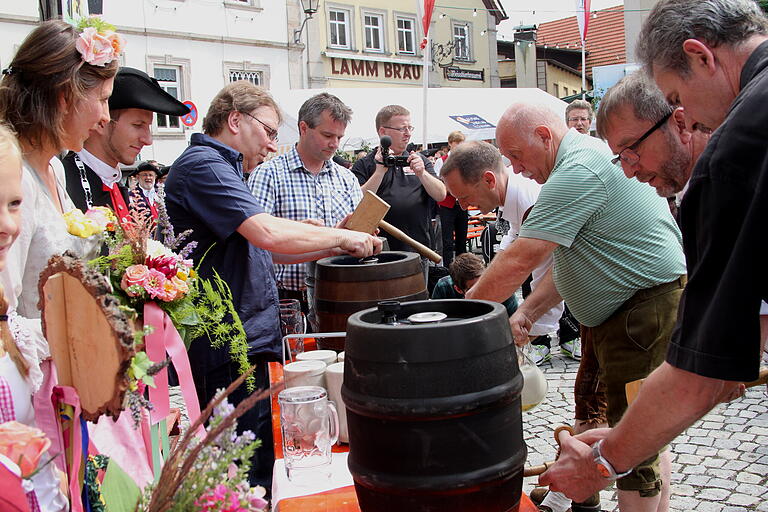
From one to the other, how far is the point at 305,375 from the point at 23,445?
3.85 feet

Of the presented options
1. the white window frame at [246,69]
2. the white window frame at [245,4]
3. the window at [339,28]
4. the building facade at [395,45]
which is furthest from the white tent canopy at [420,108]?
the window at [339,28]

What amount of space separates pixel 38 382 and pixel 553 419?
386 cm

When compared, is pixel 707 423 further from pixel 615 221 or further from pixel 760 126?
pixel 760 126

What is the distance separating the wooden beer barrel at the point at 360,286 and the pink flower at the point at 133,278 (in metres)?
1.00

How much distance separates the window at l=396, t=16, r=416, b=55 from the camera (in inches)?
980

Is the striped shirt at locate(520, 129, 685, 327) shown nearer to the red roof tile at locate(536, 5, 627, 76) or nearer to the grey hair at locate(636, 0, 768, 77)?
the grey hair at locate(636, 0, 768, 77)

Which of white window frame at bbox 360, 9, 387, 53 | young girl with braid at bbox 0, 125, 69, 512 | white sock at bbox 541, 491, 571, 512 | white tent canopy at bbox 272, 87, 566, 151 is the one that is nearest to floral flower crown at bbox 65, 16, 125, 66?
young girl with braid at bbox 0, 125, 69, 512

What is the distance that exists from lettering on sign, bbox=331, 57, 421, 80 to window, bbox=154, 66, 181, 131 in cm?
549

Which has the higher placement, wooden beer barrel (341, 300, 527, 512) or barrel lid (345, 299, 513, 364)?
barrel lid (345, 299, 513, 364)

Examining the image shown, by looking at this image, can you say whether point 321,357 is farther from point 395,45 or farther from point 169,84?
point 395,45

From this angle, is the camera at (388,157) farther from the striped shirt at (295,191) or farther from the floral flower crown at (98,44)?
the floral flower crown at (98,44)

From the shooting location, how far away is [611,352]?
110 inches

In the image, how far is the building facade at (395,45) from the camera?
72.7 ft

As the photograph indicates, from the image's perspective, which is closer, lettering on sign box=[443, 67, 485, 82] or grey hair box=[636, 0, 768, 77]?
grey hair box=[636, 0, 768, 77]
